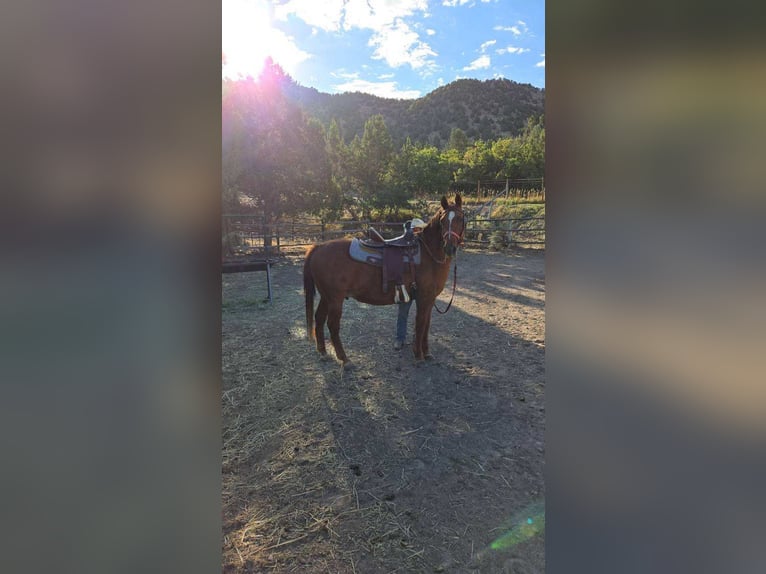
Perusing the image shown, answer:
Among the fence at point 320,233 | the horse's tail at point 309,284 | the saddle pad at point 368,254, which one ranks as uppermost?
the fence at point 320,233

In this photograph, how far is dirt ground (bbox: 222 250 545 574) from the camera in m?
2.05

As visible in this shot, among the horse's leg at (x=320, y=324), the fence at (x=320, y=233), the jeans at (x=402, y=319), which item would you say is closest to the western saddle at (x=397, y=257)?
the jeans at (x=402, y=319)

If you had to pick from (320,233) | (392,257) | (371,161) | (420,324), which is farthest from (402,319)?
(371,161)

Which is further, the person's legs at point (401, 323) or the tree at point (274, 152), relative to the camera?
the tree at point (274, 152)

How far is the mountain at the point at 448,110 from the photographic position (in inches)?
1727

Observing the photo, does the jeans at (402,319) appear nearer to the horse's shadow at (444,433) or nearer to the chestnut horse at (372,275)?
the horse's shadow at (444,433)

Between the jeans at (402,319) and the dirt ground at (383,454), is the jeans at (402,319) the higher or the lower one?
the higher one

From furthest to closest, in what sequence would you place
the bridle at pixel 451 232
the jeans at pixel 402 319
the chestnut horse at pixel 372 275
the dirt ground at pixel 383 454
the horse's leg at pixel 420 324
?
the jeans at pixel 402 319 → the horse's leg at pixel 420 324 → the chestnut horse at pixel 372 275 → the bridle at pixel 451 232 → the dirt ground at pixel 383 454
